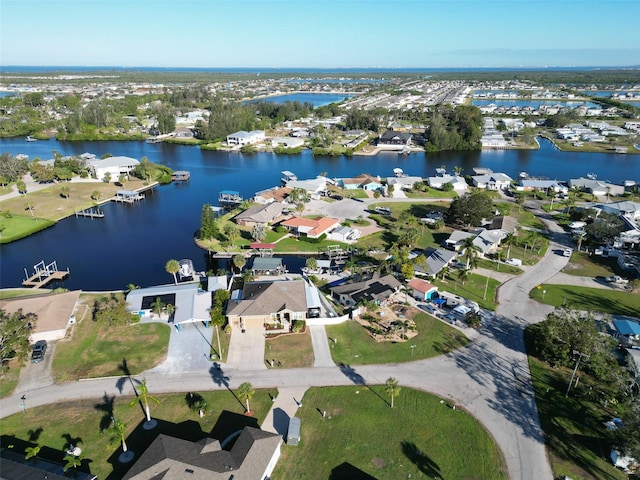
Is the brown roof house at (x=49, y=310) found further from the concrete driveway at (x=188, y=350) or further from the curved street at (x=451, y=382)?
the concrete driveway at (x=188, y=350)

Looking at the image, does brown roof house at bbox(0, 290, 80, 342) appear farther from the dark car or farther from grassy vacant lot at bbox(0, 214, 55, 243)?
grassy vacant lot at bbox(0, 214, 55, 243)

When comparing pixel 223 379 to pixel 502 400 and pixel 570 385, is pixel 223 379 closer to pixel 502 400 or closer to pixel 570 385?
pixel 502 400

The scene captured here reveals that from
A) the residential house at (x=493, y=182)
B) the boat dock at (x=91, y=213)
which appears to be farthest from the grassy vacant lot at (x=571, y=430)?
the boat dock at (x=91, y=213)

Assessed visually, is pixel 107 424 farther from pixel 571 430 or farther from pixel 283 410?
pixel 571 430

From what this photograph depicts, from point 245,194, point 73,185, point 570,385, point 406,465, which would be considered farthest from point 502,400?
point 73,185

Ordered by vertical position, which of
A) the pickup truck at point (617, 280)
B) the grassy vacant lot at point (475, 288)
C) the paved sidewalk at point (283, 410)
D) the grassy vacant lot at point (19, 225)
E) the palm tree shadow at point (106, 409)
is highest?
the grassy vacant lot at point (19, 225)
